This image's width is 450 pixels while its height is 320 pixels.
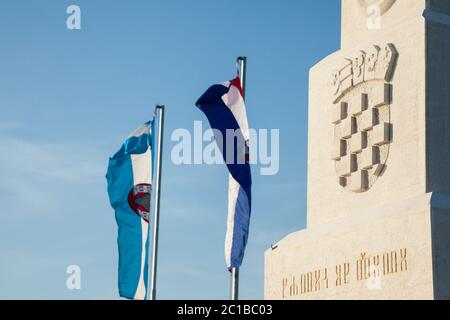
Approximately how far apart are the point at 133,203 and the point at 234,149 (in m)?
4.77

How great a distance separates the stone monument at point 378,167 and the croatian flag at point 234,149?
4817 mm

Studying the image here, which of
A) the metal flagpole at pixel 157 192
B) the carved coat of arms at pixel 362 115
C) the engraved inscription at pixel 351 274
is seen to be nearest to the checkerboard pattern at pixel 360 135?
the carved coat of arms at pixel 362 115

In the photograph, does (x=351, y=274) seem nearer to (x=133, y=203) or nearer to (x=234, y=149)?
(x=133, y=203)

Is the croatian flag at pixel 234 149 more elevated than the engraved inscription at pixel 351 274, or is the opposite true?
the croatian flag at pixel 234 149

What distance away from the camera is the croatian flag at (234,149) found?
1830 centimetres

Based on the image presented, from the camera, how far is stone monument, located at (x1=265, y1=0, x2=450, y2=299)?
21.7 meters

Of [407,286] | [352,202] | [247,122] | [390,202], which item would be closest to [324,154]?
[352,202]

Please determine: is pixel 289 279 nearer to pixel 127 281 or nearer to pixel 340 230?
pixel 340 230

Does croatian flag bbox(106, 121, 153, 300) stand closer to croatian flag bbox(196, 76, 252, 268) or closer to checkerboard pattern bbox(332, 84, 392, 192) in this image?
croatian flag bbox(196, 76, 252, 268)

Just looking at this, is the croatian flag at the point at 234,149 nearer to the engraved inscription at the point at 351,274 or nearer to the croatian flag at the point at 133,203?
the croatian flag at the point at 133,203

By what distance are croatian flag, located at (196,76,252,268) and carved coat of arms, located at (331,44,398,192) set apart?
5.49m

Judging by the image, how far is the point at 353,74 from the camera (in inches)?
1000

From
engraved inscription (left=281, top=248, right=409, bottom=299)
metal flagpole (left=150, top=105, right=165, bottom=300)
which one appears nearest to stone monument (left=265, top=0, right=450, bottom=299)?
engraved inscription (left=281, top=248, right=409, bottom=299)

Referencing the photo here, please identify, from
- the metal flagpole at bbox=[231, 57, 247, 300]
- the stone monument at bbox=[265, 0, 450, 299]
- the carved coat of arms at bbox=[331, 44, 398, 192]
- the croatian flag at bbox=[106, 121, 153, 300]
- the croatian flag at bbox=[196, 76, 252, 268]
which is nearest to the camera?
the metal flagpole at bbox=[231, 57, 247, 300]
